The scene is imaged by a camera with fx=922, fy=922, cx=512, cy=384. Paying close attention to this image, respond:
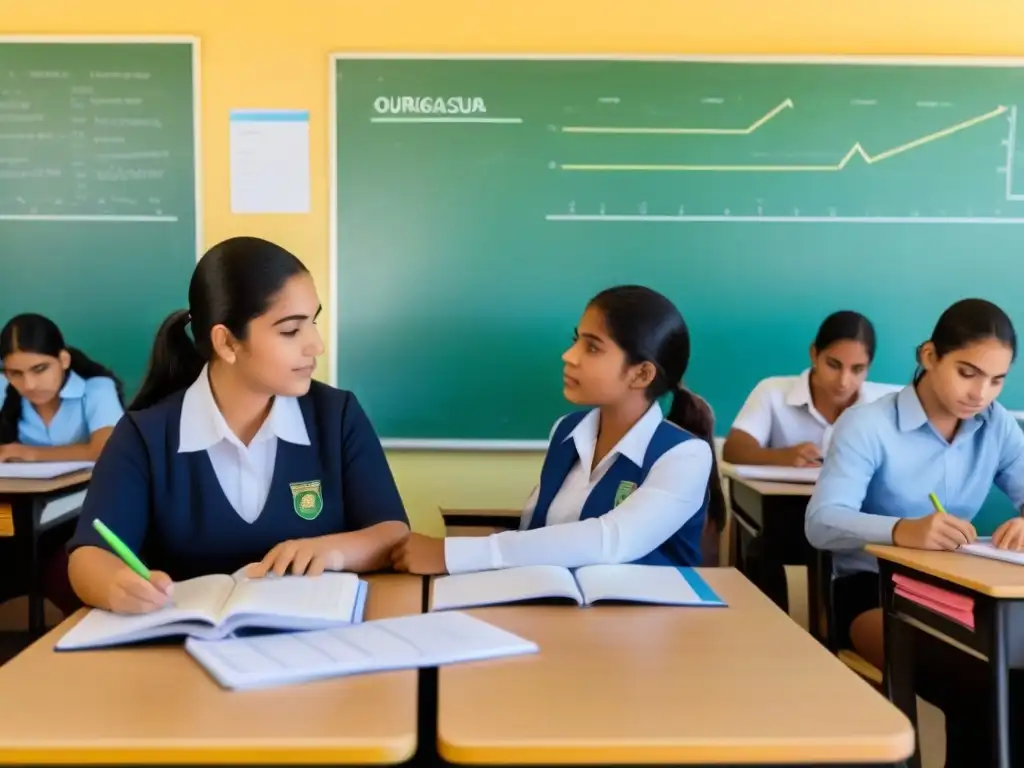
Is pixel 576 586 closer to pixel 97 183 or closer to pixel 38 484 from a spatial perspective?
pixel 38 484

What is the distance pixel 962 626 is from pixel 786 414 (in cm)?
170

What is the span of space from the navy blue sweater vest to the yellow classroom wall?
172 cm

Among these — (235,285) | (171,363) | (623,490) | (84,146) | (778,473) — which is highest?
(84,146)

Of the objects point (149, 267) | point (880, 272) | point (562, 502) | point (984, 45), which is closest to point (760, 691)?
point (562, 502)

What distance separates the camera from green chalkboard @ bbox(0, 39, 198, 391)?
3318 millimetres

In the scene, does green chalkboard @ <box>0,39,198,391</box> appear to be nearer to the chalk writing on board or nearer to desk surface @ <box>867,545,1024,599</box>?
the chalk writing on board

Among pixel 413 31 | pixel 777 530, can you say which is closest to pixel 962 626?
pixel 777 530

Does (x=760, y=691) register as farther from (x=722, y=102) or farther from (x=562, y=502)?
(x=722, y=102)

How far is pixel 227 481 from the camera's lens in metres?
1.53

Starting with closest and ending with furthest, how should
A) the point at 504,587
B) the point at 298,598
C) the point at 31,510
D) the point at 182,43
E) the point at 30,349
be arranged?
the point at 298,598
the point at 504,587
the point at 31,510
the point at 30,349
the point at 182,43

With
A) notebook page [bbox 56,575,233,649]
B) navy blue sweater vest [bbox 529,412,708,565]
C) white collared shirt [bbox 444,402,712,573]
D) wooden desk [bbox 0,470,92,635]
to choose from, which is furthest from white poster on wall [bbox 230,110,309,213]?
notebook page [bbox 56,575,233,649]

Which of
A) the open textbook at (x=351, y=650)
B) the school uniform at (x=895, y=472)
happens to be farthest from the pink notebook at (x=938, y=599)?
the open textbook at (x=351, y=650)

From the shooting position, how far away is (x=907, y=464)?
6.98ft

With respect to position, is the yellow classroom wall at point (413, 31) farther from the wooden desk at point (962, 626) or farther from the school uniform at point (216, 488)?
the wooden desk at point (962, 626)
